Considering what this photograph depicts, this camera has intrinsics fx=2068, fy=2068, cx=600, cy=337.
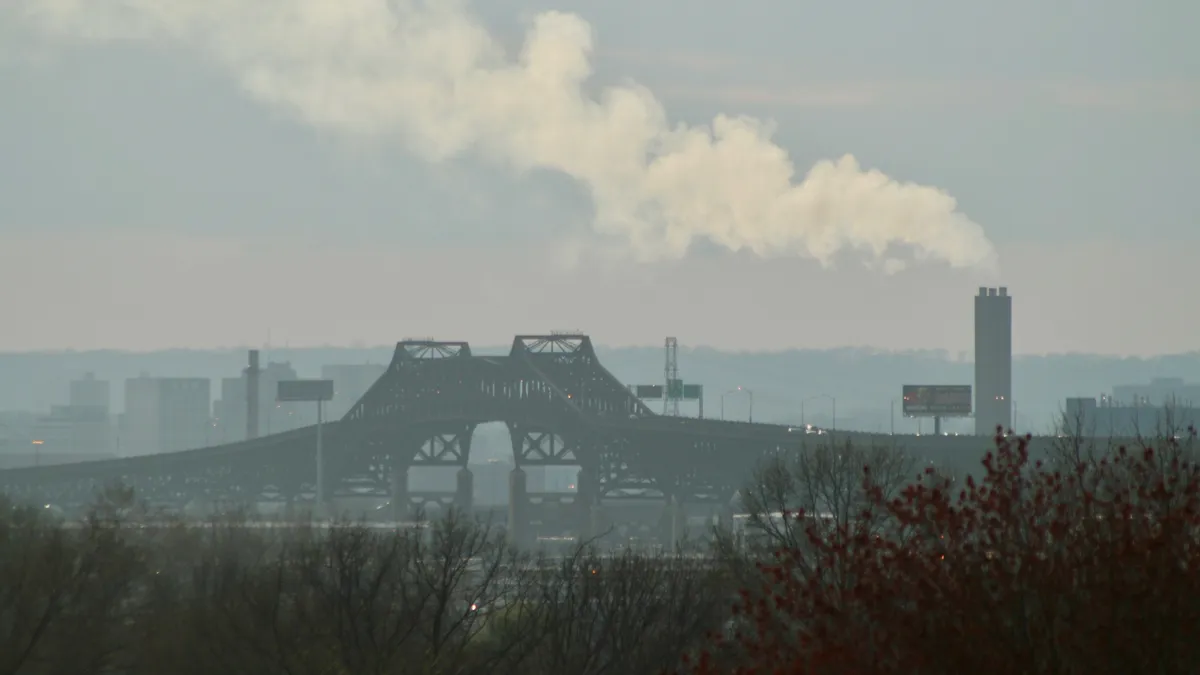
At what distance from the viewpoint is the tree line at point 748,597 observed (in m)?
22.3

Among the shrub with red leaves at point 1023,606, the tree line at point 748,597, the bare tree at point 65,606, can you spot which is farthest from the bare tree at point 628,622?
the shrub with red leaves at point 1023,606

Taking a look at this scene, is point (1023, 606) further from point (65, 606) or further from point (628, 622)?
point (628, 622)

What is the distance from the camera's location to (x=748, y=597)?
26281 millimetres

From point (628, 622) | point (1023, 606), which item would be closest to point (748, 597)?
point (1023, 606)

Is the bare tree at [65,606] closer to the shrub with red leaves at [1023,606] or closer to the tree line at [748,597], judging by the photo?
the tree line at [748,597]

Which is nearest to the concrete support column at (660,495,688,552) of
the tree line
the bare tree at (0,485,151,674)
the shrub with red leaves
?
the tree line


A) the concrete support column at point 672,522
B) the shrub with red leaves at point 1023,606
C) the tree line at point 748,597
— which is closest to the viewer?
the shrub with red leaves at point 1023,606

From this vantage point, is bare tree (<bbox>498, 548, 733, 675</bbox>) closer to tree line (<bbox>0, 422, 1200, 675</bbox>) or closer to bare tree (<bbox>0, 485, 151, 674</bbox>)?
tree line (<bbox>0, 422, 1200, 675</bbox>)

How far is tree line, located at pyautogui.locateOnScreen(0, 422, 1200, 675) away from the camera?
22.3m

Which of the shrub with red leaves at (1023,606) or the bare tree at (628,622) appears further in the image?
the bare tree at (628,622)

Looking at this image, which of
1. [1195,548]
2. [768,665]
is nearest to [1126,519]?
[1195,548]

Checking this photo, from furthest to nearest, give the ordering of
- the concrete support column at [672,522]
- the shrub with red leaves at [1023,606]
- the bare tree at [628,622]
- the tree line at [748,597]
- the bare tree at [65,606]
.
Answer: the concrete support column at [672,522] → the bare tree at [628,622] → the bare tree at [65,606] → the tree line at [748,597] → the shrub with red leaves at [1023,606]

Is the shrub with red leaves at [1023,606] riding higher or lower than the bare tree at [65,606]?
higher

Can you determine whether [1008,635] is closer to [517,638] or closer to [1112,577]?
[1112,577]
